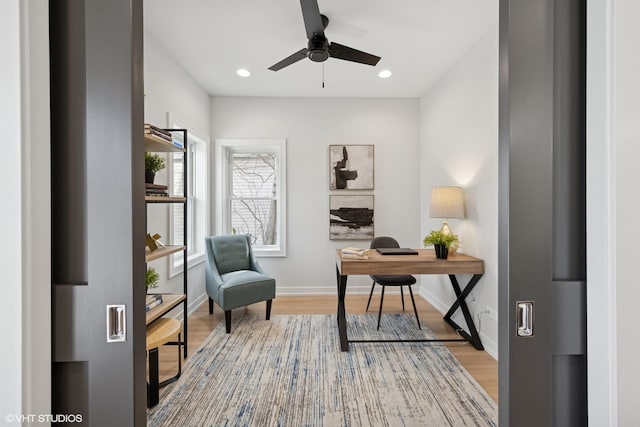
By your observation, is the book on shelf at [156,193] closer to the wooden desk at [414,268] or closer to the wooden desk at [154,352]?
the wooden desk at [154,352]

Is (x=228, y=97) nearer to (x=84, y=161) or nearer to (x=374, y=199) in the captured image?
(x=374, y=199)

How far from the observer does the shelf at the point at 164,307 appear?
1.94 metres

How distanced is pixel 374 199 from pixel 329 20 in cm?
235

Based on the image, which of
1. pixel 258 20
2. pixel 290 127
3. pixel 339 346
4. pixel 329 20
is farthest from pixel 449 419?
pixel 290 127

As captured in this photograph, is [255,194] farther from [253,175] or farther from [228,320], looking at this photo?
[228,320]

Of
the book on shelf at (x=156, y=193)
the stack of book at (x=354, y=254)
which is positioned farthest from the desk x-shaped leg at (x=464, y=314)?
the book on shelf at (x=156, y=193)

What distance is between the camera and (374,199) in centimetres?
428

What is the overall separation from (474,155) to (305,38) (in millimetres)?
1863

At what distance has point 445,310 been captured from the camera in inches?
137

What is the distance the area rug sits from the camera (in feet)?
5.83

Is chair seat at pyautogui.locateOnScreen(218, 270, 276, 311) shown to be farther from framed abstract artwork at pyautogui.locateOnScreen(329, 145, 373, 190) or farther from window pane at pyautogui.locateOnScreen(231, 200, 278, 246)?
framed abstract artwork at pyautogui.locateOnScreen(329, 145, 373, 190)
